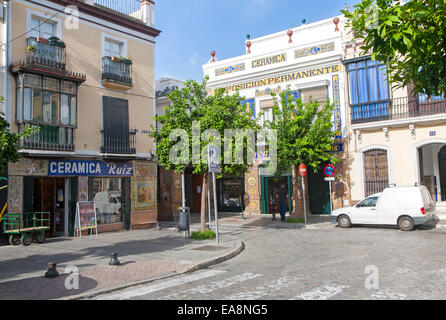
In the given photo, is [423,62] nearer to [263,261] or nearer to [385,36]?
[385,36]

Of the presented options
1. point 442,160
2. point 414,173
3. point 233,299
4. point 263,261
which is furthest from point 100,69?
point 442,160

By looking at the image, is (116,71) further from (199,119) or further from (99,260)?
(99,260)

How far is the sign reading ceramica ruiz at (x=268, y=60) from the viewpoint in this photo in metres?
22.1

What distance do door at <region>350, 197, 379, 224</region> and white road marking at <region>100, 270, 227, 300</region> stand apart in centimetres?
912

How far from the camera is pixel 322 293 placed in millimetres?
6027

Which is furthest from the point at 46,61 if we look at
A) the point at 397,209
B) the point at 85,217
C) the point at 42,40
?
the point at 397,209

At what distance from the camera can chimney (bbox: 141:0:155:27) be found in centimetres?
1855

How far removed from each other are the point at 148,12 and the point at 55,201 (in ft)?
33.0

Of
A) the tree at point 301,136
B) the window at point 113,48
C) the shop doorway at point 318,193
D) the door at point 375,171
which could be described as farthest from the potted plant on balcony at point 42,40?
the door at point 375,171

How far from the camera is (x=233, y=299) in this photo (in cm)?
585

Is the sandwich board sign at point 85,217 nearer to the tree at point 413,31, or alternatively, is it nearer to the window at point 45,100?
the window at point 45,100

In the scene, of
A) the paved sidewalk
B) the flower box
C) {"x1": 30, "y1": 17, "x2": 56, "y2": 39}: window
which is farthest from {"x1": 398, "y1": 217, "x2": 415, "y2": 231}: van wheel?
{"x1": 30, "y1": 17, "x2": 56, "y2": 39}: window

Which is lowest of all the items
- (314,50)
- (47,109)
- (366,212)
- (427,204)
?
(366,212)

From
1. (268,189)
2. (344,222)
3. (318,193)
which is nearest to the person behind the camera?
(344,222)
